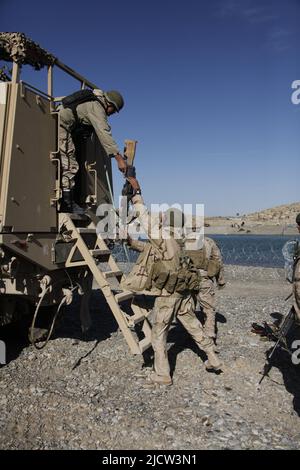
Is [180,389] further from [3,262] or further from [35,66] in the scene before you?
[35,66]

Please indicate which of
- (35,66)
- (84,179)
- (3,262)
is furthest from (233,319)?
(35,66)

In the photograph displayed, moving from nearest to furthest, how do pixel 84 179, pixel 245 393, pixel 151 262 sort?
pixel 245 393 < pixel 151 262 < pixel 84 179

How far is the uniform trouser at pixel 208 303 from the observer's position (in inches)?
280

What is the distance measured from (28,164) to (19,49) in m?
1.56

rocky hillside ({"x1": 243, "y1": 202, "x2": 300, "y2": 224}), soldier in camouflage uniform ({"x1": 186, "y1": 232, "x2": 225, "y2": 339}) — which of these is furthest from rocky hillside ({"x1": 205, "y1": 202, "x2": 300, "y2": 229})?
soldier in camouflage uniform ({"x1": 186, "y1": 232, "x2": 225, "y2": 339})

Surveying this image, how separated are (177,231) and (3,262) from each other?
8.09 feet

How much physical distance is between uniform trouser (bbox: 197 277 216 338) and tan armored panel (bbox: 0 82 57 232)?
9.10 ft

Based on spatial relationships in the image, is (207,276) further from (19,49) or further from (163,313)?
(19,49)

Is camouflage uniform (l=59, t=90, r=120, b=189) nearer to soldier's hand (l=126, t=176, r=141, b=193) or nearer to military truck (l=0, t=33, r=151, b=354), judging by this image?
military truck (l=0, t=33, r=151, b=354)

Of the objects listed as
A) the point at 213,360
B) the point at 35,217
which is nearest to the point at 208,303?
the point at 213,360

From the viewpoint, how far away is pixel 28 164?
575 centimetres

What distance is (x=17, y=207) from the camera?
217 inches

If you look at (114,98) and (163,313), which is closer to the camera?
(163,313)
